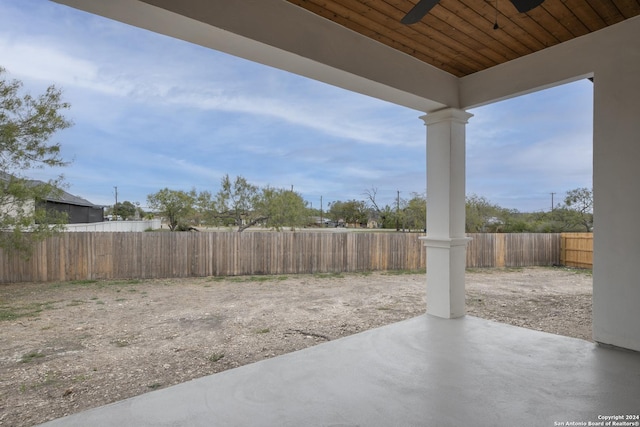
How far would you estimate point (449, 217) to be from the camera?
3.09m

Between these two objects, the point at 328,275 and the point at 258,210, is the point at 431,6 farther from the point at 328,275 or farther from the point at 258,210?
the point at 258,210

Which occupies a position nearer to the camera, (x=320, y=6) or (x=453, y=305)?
(x=320, y=6)

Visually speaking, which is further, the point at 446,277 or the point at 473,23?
the point at 446,277

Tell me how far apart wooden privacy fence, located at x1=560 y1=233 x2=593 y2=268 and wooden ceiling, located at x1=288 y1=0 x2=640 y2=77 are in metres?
9.67

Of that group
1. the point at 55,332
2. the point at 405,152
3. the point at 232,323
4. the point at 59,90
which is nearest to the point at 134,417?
the point at 232,323

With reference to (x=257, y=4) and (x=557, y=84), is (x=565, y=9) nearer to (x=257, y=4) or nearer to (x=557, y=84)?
(x=557, y=84)

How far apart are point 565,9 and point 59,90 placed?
755cm

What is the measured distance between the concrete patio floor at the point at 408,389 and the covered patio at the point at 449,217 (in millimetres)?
10

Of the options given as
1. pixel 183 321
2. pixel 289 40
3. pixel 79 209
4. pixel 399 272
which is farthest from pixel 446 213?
pixel 79 209

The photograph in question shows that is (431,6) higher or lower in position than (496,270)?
higher

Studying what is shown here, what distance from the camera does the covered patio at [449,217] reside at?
1.58 m

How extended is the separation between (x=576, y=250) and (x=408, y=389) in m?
11.1

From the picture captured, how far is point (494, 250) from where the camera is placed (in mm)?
9977

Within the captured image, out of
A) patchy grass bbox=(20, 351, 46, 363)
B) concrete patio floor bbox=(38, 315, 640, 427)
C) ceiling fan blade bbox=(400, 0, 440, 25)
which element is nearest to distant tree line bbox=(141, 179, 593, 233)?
patchy grass bbox=(20, 351, 46, 363)
